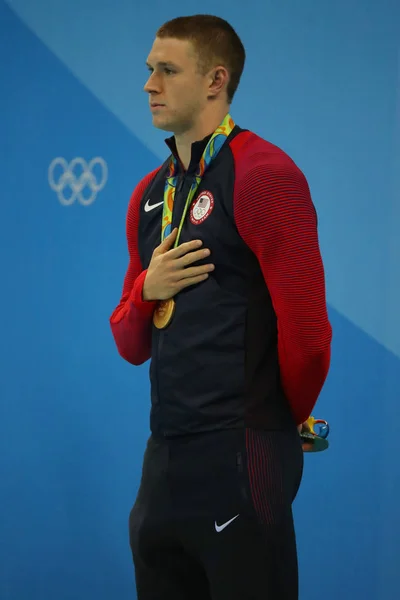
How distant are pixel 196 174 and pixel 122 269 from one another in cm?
122

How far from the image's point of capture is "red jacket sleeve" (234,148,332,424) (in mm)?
1683

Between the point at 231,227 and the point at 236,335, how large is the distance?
0.67ft

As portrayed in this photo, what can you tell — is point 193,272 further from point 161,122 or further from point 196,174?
point 161,122

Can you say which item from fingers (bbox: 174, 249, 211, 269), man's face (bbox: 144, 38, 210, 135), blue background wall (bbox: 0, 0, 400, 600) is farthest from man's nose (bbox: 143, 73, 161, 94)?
blue background wall (bbox: 0, 0, 400, 600)

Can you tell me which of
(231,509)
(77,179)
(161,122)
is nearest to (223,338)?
(231,509)

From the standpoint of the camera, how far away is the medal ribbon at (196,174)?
5.96 feet

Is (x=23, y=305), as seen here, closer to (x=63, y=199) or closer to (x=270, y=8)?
(x=63, y=199)

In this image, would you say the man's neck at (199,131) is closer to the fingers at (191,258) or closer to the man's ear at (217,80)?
the man's ear at (217,80)

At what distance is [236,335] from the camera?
176cm

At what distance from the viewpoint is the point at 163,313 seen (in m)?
1.85

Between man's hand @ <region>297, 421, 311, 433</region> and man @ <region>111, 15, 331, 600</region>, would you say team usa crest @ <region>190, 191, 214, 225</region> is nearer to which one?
man @ <region>111, 15, 331, 600</region>

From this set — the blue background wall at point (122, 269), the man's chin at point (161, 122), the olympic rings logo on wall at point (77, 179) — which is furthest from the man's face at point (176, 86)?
the olympic rings logo on wall at point (77, 179)

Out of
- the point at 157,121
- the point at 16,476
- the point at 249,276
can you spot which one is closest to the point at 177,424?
the point at 249,276

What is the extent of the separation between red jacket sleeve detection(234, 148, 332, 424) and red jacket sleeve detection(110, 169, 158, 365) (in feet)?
Answer: 0.94
